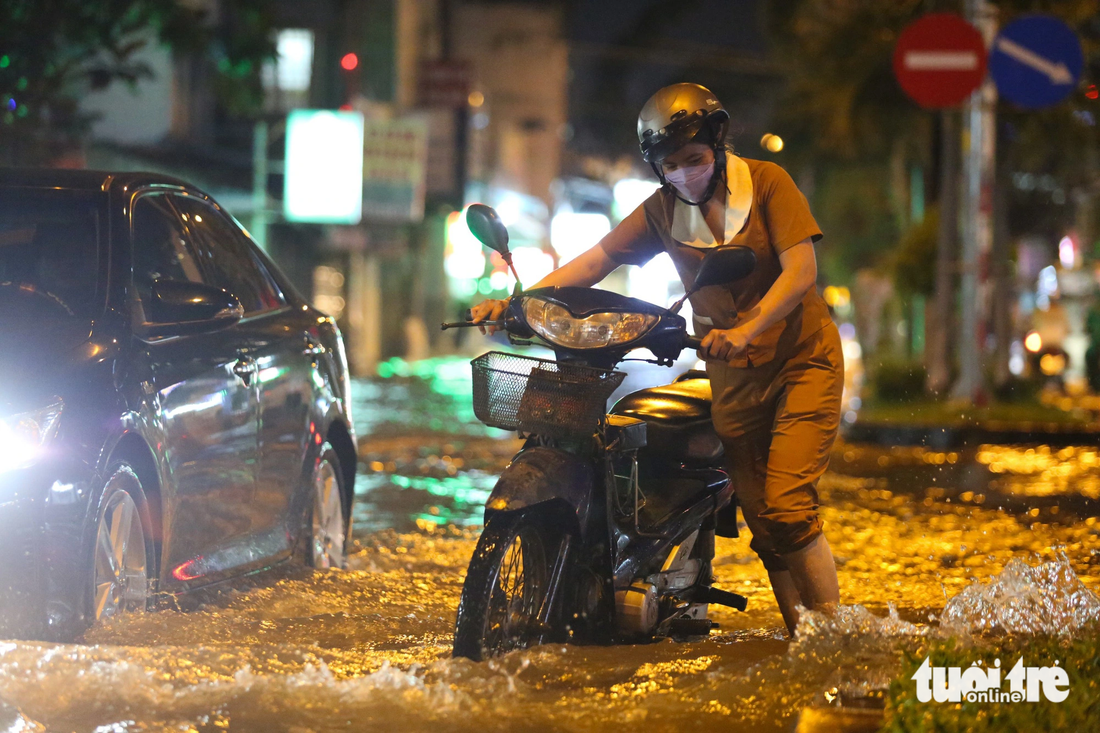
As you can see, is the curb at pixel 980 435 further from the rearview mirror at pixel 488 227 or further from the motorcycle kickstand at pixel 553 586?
the motorcycle kickstand at pixel 553 586

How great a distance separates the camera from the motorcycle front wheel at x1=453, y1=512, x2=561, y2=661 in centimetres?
446

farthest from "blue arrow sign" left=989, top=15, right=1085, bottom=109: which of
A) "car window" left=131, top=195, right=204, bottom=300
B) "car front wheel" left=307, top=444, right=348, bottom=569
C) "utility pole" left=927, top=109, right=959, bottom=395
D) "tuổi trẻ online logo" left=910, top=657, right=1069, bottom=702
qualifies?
"tuổi trẻ online logo" left=910, top=657, right=1069, bottom=702

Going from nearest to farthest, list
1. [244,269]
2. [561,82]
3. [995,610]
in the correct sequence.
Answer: [995,610] < [244,269] < [561,82]

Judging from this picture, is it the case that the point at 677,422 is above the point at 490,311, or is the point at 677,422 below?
below

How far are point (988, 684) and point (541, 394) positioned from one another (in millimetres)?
1457

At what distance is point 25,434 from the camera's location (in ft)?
15.1

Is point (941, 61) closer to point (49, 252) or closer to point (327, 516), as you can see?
point (327, 516)

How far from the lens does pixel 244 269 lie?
6.56m

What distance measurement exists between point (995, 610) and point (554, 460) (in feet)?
5.55

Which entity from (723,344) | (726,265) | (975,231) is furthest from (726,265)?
(975,231)

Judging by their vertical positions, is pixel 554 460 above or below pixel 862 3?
below

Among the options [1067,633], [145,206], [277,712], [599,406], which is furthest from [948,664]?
[145,206]

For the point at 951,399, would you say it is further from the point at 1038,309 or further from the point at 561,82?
the point at 561,82

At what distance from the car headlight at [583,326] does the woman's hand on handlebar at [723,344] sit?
0.56 ft
